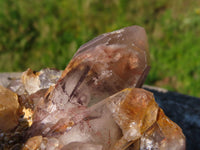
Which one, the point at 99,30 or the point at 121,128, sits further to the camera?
the point at 99,30

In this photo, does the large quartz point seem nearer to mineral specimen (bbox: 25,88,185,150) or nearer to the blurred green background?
mineral specimen (bbox: 25,88,185,150)

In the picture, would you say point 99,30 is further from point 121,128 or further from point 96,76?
point 121,128

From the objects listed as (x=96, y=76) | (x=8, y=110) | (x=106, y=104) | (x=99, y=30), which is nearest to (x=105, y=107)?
(x=106, y=104)

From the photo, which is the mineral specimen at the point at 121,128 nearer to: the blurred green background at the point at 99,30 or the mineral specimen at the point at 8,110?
the mineral specimen at the point at 8,110

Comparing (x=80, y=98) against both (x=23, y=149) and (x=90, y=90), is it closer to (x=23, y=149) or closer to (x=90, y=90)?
(x=90, y=90)

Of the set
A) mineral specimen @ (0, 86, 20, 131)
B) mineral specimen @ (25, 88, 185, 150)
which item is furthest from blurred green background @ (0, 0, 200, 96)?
mineral specimen @ (25, 88, 185, 150)

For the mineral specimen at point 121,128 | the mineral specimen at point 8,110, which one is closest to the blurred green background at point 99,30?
the mineral specimen at point 8,110
